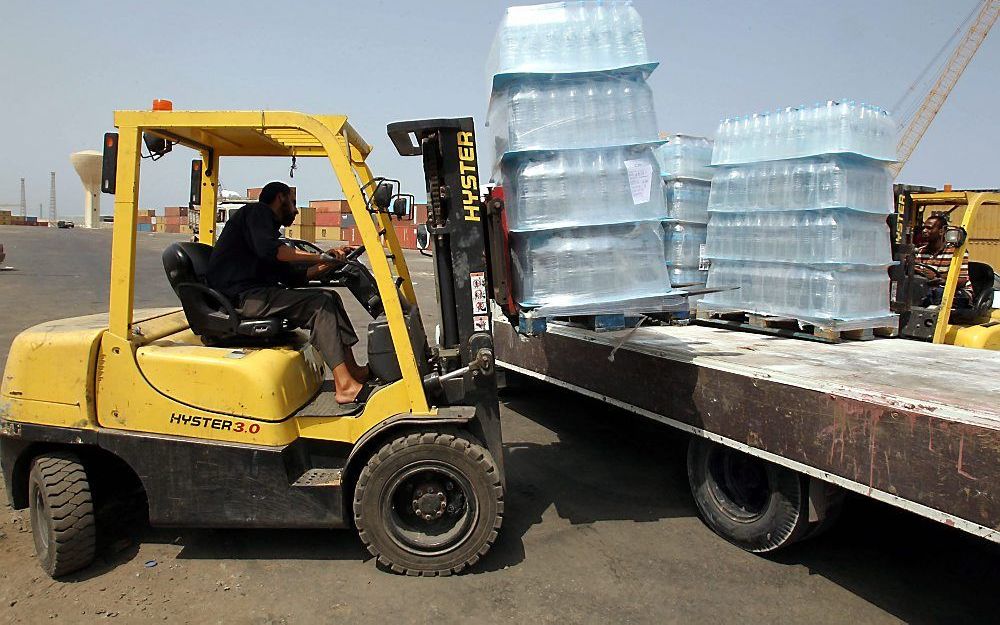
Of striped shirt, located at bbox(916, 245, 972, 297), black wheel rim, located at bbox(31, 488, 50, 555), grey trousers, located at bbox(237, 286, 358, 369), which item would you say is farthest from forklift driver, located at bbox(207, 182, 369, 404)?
striped shirt, located at bbox(916, 245, 972, 297)

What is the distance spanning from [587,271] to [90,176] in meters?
67.7

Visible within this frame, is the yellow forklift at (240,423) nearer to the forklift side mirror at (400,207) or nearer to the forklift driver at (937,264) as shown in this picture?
the forklift side mirror at (400,207)

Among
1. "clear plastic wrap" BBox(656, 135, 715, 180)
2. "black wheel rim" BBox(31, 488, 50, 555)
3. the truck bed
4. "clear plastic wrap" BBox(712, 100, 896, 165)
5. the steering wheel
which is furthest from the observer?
"clear plastic wrap" BBox(656, 135, 715, 180)

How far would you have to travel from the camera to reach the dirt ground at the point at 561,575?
3432mm

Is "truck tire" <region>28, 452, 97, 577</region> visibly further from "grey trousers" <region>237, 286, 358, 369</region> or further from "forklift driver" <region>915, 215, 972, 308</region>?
"forklift driver" <region>915, 215, 972, 308</region>

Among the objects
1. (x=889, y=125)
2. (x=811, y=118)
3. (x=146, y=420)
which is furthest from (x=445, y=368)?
(x=889, y=125)

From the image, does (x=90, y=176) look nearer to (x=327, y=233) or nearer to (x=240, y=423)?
(x=327, y=233)

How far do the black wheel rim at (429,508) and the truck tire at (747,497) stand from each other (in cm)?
162

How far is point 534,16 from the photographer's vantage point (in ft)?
12.7

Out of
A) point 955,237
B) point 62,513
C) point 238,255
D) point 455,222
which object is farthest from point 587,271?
point 955,237

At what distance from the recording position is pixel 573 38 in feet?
12.6

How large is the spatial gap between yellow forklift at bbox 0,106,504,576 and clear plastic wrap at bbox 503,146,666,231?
331mm

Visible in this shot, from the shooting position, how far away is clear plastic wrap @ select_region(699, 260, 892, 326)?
510cm

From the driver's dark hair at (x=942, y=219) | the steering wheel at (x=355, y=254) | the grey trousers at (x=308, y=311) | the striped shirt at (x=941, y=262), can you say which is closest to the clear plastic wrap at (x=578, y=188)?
the steering wheel at (x=355, y=254)
